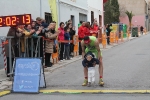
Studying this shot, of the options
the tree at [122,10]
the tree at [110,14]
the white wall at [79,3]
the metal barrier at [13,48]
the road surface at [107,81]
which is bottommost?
the road surface at [107,81]

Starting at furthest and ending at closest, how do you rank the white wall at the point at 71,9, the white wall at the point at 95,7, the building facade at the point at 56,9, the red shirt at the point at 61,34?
the white wall at the point at 95,7
the white wall at the point at 71,9
the red shirt at the point at 61,34
the building facade at the point at 56,9

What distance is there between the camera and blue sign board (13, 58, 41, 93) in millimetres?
8375

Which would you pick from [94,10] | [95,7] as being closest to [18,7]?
[94,10]

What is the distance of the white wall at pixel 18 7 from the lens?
1338 centimetres

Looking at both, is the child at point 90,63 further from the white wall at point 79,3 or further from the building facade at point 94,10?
the building facade at point 94,10

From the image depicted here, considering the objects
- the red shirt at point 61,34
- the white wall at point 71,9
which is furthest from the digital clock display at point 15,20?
the white wall at point 71,9

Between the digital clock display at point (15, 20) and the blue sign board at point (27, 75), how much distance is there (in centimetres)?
127

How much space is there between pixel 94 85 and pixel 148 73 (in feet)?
8.80

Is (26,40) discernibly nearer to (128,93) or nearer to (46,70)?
(46,70)

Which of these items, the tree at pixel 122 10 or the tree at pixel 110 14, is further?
the tree at pixel 122 10

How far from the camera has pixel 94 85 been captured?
352 inches

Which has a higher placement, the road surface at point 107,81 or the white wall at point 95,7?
the white wall at point 95,7

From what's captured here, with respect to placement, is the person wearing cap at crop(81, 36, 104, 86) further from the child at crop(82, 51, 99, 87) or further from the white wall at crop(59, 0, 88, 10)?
the white wall at crop(59, 0, 88, 10)

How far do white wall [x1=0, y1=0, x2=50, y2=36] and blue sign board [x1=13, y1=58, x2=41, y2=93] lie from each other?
197 inches
